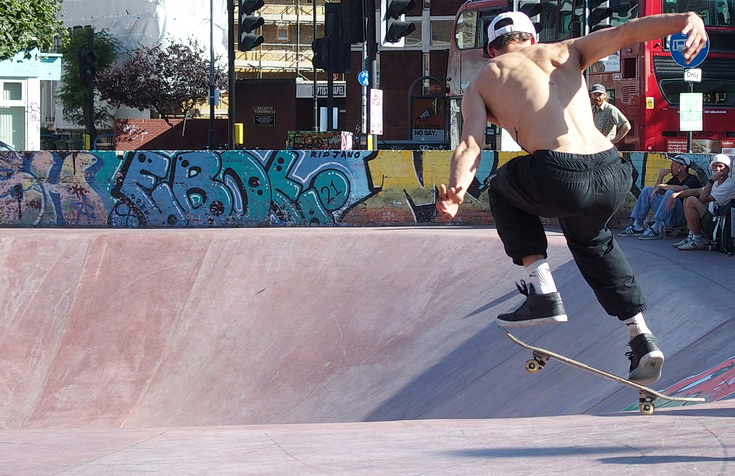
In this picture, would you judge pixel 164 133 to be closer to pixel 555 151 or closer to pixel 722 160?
pixel 722 160

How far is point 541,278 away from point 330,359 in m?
5.09

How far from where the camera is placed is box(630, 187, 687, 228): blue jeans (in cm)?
1266

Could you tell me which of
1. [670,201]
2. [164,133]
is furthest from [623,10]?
[164,133]

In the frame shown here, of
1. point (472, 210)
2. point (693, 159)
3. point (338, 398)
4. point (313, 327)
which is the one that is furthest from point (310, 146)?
point (338, 398)

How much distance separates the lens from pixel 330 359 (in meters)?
9.75

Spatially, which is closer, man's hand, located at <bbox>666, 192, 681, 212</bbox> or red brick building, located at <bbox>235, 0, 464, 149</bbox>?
man's hand, located at <bbox>666, 192, 681, 212</bbox>

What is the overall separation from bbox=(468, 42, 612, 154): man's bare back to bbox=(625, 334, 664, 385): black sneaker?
1.06 m

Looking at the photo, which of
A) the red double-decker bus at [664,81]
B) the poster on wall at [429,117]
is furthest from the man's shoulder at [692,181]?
the poster on wall at [429,117]

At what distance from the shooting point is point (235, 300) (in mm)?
11516

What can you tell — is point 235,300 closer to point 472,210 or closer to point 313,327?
point 313,327

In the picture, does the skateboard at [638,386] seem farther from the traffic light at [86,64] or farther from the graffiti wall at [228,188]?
the traffic light at [86,64]

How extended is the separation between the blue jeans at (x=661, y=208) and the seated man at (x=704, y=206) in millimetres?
756

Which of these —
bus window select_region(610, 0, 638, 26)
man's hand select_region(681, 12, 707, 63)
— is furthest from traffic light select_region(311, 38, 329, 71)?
man's hand select_region(681, 12, 707, 63)

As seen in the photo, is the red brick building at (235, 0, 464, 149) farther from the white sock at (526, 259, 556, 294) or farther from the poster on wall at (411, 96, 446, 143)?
the white sock at (526, 259, 556, 294)
